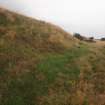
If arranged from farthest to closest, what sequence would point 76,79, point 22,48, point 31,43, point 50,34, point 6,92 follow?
1. point 50,34
2. point 31,43
3. point 22,48
4. point 76,79
5. point 6,92

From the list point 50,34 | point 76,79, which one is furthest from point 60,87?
point 50,34

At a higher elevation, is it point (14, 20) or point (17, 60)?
point (14, 20)

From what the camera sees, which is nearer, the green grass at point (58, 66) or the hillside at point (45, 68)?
the hillside at point (45, 68)

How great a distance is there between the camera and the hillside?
16.0 metres

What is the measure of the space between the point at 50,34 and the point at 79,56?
14.6ft

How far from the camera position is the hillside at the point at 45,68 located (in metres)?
16.0

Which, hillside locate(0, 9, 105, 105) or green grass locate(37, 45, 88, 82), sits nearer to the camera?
hillside locate(0, 9, 105, 105)

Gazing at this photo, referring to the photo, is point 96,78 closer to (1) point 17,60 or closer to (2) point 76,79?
(2) point 76,79

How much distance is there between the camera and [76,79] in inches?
716

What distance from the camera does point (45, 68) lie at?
18.6 meters

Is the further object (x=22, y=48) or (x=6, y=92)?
(x=22, y=48)

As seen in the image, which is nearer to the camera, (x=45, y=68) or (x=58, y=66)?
(x=45, y=68)

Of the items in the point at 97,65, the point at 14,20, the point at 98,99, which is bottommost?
the point at 98,99

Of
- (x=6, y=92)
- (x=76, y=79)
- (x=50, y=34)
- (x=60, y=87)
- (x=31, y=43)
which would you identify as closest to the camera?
(x=6, y=92)
